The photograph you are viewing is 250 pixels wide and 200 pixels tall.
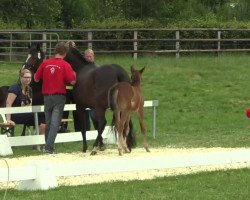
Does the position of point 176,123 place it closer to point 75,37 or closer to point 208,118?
point 208,118

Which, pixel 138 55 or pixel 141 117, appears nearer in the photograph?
pixel 141 117

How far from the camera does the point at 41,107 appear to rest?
47.3 ft

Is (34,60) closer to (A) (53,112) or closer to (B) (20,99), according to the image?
(B) (20,99)

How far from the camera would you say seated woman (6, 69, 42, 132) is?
14788mm

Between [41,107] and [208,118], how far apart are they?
7320mm

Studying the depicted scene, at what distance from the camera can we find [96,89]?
1326 centimetres

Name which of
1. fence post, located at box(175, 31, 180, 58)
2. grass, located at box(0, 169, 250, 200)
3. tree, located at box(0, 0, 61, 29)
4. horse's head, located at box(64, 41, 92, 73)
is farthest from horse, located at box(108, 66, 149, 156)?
tree, located at box(0, 0, 61, 29)

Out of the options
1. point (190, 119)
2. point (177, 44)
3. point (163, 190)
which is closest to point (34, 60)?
point (190, 119)

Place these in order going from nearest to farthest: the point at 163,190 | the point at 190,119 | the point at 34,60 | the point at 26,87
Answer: the point at 163,190, the point at 26,87, the point at 34,60, the point at 190,119

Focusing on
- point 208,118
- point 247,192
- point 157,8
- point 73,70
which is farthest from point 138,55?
point 247,192

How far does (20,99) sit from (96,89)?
235cm

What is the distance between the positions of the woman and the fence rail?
14209 mm

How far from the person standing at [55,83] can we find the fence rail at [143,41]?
15997mm

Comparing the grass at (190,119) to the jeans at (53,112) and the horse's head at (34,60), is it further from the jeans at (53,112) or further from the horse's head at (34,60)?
the horse's head at (34,60)
